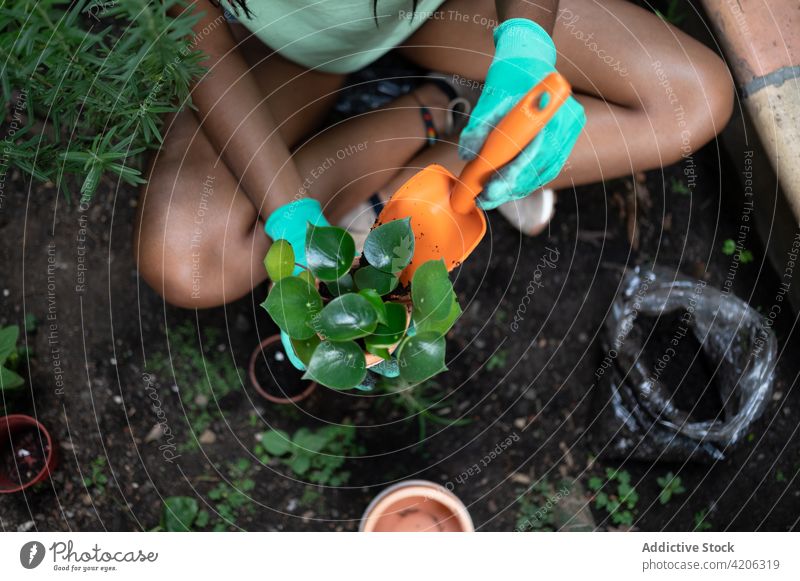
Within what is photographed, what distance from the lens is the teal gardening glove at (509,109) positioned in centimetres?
60

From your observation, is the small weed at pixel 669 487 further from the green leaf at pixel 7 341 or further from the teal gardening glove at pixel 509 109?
the green leaf at pixel 7 341

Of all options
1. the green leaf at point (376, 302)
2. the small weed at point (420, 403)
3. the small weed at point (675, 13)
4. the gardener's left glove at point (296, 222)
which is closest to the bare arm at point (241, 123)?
the gardener's left glove at point (296, 222)

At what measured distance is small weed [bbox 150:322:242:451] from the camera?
3.00 feet

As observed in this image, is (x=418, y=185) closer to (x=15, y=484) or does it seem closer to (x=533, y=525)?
(x=533, y=525)

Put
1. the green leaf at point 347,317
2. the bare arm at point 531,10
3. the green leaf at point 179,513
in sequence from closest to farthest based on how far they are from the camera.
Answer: the green leaf at point 347,317 → the bare arm at point 531,10 → the green leaf at point 179,513

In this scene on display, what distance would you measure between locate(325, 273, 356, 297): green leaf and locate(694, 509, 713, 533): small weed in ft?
2.21

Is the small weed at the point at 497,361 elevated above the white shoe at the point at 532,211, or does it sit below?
below

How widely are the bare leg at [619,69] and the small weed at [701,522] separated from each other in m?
0.53

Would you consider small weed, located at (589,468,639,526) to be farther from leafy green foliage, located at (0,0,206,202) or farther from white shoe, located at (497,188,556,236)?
leafy green foliage, located at (0,0,206,202)

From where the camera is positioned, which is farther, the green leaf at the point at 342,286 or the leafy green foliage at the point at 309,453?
the leafy green foliage at the point at 309,453

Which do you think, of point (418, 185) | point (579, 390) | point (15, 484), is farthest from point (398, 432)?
point (15, 484)

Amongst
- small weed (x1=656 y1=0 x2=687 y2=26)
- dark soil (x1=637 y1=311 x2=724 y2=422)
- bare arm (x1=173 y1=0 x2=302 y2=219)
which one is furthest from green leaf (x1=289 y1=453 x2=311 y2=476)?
small weed (x1=656 y1=0 x2=687 y2=26)

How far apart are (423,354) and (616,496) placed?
22.4 inches

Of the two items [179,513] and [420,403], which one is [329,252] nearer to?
[420,403]
